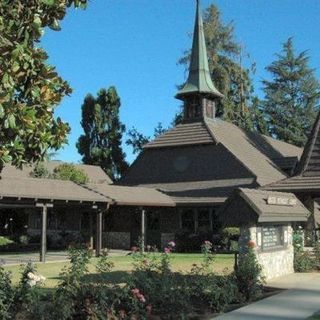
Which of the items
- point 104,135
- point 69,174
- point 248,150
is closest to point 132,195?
point 248,150

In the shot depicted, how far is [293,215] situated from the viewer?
55.8 ft

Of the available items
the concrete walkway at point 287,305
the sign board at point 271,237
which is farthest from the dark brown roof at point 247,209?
the concrete walkway at point 287,305

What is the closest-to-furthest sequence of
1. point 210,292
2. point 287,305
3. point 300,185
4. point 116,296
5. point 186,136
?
point 116,296
point 210,292
point 287,305
point 300,185
point 186,136

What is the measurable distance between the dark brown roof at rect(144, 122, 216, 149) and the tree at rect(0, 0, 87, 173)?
27.2m

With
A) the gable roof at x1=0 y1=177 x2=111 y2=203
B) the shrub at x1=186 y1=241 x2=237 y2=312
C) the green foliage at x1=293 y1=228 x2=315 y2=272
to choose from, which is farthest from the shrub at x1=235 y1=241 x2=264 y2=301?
the gable roof at x1=0 y1=177 x2=111 y2=203

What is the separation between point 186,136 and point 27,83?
96.0 ft

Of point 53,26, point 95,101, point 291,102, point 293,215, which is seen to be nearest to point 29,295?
point 53,26

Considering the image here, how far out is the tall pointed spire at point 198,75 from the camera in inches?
1442

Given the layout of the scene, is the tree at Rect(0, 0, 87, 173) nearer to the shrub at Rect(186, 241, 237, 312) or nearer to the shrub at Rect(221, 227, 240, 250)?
the shrub at Rect(186, 241, 237, 312)

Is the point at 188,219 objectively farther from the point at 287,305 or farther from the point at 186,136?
the point at 287,305

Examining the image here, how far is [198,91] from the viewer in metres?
36.2

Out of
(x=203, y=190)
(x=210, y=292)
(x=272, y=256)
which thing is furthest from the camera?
(x=203, y=190)

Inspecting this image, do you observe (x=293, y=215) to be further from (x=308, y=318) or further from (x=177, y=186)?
(x=177, y=186)

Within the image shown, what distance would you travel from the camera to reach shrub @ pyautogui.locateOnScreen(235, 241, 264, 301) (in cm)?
1217
